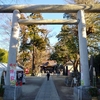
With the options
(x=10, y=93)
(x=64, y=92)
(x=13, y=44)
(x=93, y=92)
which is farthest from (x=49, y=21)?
(x=64, y=92)

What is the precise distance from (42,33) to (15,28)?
1342 inches

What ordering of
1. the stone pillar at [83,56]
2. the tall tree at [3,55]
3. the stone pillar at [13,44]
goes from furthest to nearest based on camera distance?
the tall tree at [3,55], the stone pillar at [13,44], the stone pillar at [83,56]

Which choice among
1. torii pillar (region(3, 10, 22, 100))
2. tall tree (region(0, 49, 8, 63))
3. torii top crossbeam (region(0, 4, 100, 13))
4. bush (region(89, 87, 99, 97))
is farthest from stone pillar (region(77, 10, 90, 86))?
tall tree (region(0, 49, 8, 63))

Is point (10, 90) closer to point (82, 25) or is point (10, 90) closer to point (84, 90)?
point (84, 90)

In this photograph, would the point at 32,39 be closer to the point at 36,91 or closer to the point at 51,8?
the point at 36,91

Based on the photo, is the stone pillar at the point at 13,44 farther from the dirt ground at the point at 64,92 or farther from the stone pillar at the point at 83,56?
the stone pillar at the point at 83,56

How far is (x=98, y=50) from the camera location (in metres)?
28.9

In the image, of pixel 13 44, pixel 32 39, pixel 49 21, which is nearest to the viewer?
pixel 13 44

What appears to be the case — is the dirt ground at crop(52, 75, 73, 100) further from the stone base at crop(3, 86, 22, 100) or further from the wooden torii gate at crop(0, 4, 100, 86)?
the stone base at crop(3, 86, 22, 100)

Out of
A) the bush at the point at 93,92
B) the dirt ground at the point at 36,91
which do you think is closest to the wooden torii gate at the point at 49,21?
the bush at the point at 93,92

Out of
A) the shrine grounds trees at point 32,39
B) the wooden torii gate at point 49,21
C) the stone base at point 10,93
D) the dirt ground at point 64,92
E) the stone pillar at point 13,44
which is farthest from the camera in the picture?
the shrine grounds trees at point 32,39

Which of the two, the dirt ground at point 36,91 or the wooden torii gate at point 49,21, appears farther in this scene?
the dirt ground at point 36,91

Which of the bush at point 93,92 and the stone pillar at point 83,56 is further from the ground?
the stone pillar at point 83,56

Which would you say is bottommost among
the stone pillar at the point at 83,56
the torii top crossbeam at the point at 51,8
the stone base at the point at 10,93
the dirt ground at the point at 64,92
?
the dirt ground at the point at 64,92
